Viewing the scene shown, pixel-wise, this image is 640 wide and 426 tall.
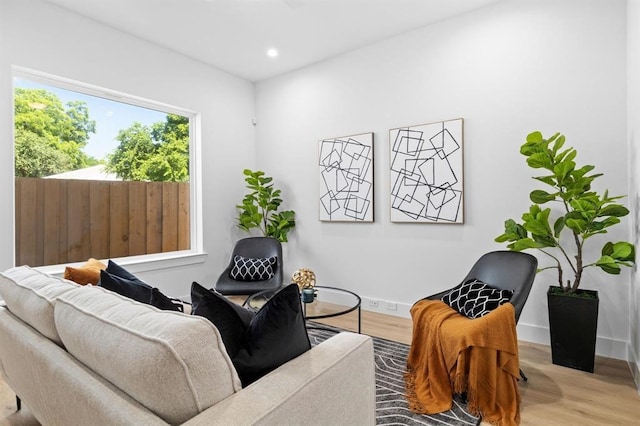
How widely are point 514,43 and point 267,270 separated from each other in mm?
3101

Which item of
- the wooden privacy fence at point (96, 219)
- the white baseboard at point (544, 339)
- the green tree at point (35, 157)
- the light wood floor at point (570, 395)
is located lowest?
the light wood floor at point (570, 395)

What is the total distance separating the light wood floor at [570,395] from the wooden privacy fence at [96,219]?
130cm

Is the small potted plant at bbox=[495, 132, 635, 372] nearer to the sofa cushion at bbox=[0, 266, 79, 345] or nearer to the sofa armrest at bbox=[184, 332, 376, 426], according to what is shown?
the sofa armrest at bbox=[184, 332, 376, 426]

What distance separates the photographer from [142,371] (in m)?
0.92

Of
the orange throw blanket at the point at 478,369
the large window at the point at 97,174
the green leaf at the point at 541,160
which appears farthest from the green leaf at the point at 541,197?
the large window at the point at 97,174

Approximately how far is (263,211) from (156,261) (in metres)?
1.40

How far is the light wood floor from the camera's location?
1.92 metres

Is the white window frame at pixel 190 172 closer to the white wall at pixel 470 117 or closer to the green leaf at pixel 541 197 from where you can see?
the white wall at pixel 470 117

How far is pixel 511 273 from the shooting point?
2424mm

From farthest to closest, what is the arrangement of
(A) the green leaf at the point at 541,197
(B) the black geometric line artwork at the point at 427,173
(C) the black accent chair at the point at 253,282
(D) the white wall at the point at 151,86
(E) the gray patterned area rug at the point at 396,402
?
(C) the black accent chair at the point at 253,282 → (B) the black geometric line artwork at the point at 427,173 → (D) the white wall at the point at 151,86 → (A) the green leaf at the point at 541,197 → (E) the gray patterned area rug at the point at 396,402

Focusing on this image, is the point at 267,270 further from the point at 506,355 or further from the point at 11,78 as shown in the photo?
the point at 11,78

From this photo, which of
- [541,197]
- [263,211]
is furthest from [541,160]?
[263,211]

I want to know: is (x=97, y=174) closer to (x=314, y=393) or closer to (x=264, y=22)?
(x=264, y=22)

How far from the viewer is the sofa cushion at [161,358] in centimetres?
91
